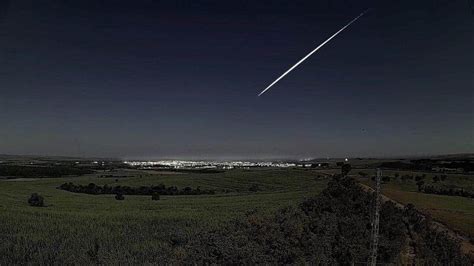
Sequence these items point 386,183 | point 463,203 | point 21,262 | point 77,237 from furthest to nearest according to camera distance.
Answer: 1. point 386,183
2. point 463,203
3. point 77,237
4. point 21,262

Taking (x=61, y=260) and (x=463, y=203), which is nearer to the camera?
(x=61, y=260)

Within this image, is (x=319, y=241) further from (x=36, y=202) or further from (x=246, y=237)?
(x=36, y=202)

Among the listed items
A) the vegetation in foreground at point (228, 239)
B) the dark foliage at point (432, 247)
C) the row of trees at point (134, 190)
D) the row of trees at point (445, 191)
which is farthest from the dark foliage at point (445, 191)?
the row of trees at point (134, 190)

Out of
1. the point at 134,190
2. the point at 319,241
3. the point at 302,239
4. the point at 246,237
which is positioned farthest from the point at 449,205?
the point at 134,190

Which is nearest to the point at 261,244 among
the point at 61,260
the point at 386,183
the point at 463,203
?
the point at 61,260

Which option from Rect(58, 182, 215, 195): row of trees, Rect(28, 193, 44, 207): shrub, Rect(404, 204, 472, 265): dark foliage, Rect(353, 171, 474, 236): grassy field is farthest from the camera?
Rect(58, 182, 215, 195): row of trees

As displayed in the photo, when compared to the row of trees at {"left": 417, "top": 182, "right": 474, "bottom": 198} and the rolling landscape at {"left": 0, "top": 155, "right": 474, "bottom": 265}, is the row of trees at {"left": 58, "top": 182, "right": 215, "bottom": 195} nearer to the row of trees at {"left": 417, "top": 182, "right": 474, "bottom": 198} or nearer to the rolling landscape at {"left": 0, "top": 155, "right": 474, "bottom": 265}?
the row of trees at {"left": 417, "top": 182, "right": 474, "bottom": 198}

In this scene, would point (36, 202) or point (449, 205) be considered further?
point (449, 205)

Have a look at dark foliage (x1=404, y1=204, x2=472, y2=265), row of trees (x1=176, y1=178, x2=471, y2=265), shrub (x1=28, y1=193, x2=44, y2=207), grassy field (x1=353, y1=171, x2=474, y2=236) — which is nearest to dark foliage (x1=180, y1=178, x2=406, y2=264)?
row of trees (x1=176, y1=178, x2=471, y2=265)

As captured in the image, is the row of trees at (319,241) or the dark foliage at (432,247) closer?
the row of trees at (319,241)

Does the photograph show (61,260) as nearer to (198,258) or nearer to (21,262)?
(21,262)

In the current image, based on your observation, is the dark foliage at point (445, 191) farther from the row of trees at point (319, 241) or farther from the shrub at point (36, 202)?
the shrub at point (36, 202)
